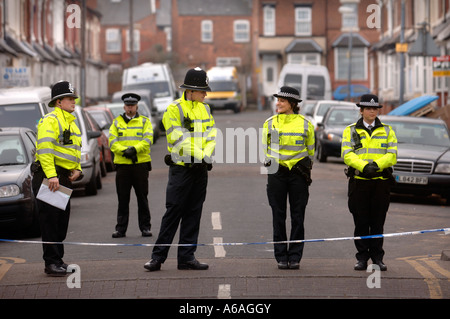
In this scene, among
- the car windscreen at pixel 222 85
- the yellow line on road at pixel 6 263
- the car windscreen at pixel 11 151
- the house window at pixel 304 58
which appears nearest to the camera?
the yellow line on road at pixel 6 263

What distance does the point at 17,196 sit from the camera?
13.0 m

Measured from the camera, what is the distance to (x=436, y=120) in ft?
63.1

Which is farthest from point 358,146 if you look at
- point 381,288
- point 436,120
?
point 436,120

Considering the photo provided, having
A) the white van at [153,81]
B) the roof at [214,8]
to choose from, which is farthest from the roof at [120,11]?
the white van at [153,81]

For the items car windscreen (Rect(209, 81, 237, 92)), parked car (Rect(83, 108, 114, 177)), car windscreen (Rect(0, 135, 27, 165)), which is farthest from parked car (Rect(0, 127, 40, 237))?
car windscreen (Rect(209, 81, 237, 92))

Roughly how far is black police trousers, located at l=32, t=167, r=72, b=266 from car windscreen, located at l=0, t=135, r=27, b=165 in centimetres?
450

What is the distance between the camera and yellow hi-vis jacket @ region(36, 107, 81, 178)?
9.73m

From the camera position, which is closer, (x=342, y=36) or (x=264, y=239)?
(x=264, y=239)

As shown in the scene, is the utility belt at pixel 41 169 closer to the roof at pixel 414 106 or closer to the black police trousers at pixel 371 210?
the black police trousers at pixel 371 210

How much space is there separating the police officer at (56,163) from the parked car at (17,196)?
3111 millimetres

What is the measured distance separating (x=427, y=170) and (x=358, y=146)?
7.04 meters

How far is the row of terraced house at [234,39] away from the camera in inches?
1746
